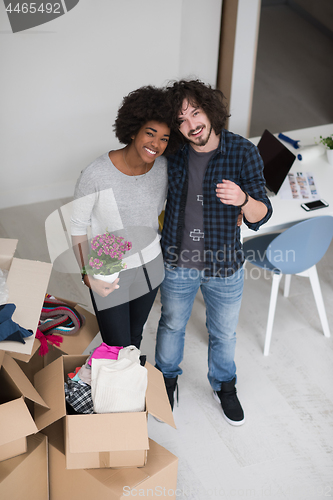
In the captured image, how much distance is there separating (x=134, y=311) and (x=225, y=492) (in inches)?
33.6

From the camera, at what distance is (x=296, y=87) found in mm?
4371

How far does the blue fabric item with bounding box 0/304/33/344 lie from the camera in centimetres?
142

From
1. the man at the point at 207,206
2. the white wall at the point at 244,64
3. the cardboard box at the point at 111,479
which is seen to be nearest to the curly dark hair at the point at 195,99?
the man at the point at 207,206

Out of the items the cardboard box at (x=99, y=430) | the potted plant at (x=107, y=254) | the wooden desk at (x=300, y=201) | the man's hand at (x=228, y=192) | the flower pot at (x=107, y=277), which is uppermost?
the man's hand at (x=228, y=192)

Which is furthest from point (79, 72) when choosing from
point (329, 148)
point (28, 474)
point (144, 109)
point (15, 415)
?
point (28, 474)

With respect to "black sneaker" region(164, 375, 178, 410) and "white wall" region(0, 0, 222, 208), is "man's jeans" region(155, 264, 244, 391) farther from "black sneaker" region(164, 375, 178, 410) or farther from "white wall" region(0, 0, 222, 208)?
"white wall" region(0, 0, 222, 208)

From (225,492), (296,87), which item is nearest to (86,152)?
(296,87)

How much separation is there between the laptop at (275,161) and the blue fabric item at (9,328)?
5.32 feet

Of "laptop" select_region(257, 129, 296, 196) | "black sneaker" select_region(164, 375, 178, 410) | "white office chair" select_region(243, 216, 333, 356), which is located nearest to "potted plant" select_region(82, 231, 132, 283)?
"black sneaker" select_region(164, 375, 178, 410)

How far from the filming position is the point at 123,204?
1651mm

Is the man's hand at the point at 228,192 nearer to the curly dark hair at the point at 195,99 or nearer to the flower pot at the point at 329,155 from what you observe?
the curly dark hair at the point at 195,99

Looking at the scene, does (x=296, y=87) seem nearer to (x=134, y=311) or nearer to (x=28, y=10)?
(x=28, y=10)

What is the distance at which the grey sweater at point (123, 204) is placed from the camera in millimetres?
1613

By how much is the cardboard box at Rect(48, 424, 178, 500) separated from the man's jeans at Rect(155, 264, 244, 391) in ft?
1.68
